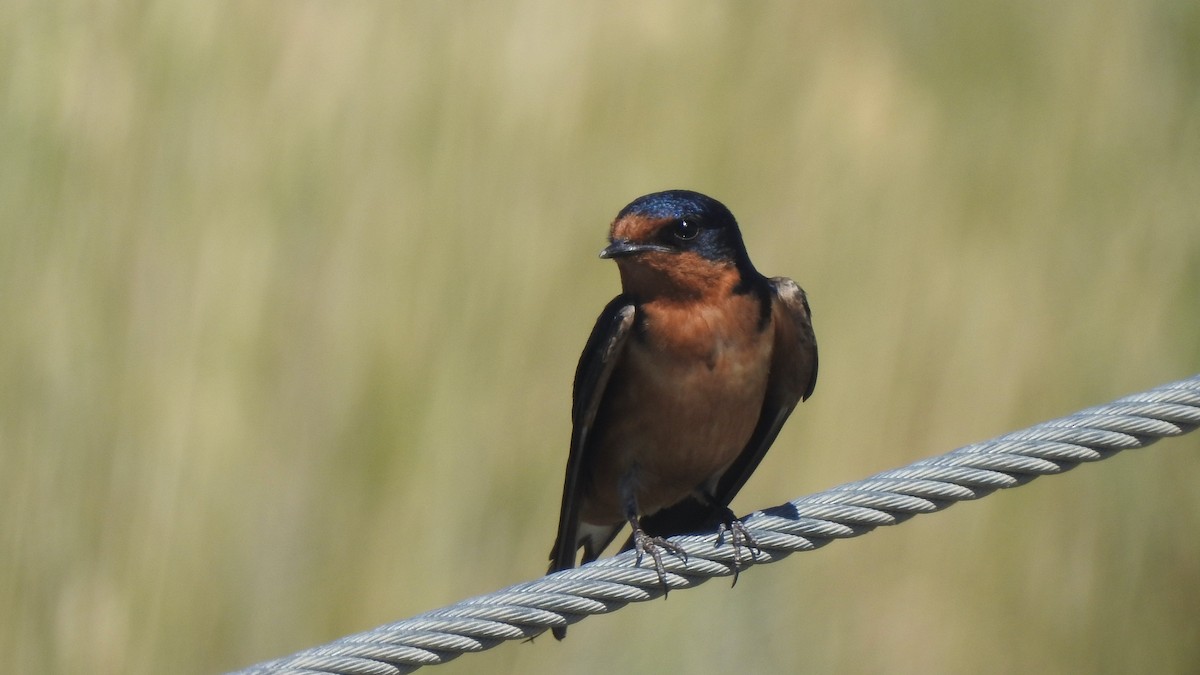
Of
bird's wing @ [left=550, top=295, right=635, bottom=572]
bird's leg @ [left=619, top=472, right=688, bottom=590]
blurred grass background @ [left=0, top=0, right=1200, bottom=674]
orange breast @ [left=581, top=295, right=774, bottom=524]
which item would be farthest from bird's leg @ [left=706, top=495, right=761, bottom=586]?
blurred grass background @ [left=0, top=0, right=1200, bottom=674]

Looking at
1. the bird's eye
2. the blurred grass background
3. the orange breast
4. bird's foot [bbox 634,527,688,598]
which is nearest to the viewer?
bird's foot [bbox 634,527,688,598]

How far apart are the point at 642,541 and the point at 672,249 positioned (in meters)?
0.76

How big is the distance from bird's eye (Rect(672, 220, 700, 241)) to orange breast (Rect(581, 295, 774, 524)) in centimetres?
18

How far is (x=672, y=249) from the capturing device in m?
3.89

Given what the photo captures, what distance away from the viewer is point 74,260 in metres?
4.90

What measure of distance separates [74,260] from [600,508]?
196cm

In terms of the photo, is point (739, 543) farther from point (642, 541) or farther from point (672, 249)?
point (672, 249)

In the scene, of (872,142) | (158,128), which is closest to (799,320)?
(872,142)

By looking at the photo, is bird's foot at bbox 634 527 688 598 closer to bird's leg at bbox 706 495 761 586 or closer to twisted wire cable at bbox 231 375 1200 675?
bird's leg at bbox 706 495 761 586

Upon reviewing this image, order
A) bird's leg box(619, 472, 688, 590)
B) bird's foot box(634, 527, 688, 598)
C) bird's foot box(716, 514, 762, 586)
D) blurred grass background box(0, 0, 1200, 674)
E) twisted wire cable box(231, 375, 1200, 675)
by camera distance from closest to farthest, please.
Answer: twisted wire cable box(231, 375, 1200, 675) → bird's leg box(619, 472, 688, 590) → bird's foot box(716, 514, 762, 586) → bird's foot box(634, 527, 688, 598) → blurred grass background box(0, 0, 1200, 674)

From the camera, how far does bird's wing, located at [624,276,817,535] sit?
3975mm

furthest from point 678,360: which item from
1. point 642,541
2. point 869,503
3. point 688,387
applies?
point 869,503

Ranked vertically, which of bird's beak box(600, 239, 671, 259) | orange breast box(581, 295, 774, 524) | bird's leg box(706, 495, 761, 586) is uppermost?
bird's beak box(600, 239, 671, 259)

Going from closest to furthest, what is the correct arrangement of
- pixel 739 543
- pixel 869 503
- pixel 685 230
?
pixel 869 503
pixel 739 543
pixel 685 230
